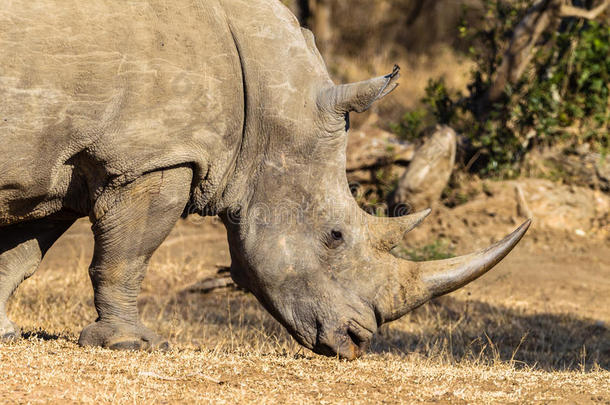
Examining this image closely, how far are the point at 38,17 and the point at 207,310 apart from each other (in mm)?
3751

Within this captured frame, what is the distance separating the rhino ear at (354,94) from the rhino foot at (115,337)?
63.5 inches

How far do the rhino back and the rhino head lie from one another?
0.35 metres

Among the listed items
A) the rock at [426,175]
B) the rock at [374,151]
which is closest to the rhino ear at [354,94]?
the rock at [426,175]

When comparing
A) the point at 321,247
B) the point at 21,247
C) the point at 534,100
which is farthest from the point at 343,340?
the point at 534,100

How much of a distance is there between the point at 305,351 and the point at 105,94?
7.80ft

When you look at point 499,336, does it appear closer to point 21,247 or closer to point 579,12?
point 21,247

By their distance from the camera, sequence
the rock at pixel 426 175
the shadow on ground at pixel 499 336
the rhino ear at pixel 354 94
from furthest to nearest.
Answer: the rock at pixel 426 175 < the shadow on ground at pixel 499 336 < the rhino ear at pixel 354 94

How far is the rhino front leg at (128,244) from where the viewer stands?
4.70 meters

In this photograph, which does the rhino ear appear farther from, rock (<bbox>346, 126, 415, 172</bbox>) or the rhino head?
rock (<bbox>346, 126, 415, 172</bbox>)

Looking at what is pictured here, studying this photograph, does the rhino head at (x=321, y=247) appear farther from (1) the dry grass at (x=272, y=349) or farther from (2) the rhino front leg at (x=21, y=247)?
(2) the rhino front leg at (x=21, y=247)

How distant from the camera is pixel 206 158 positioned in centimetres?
476

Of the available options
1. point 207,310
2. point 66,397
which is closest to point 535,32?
point 207,310

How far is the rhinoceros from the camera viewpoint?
4.43 m

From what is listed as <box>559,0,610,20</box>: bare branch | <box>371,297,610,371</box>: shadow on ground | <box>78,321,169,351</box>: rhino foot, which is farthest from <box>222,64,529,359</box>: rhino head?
<box>559,0,610,20</box>: bare branch
